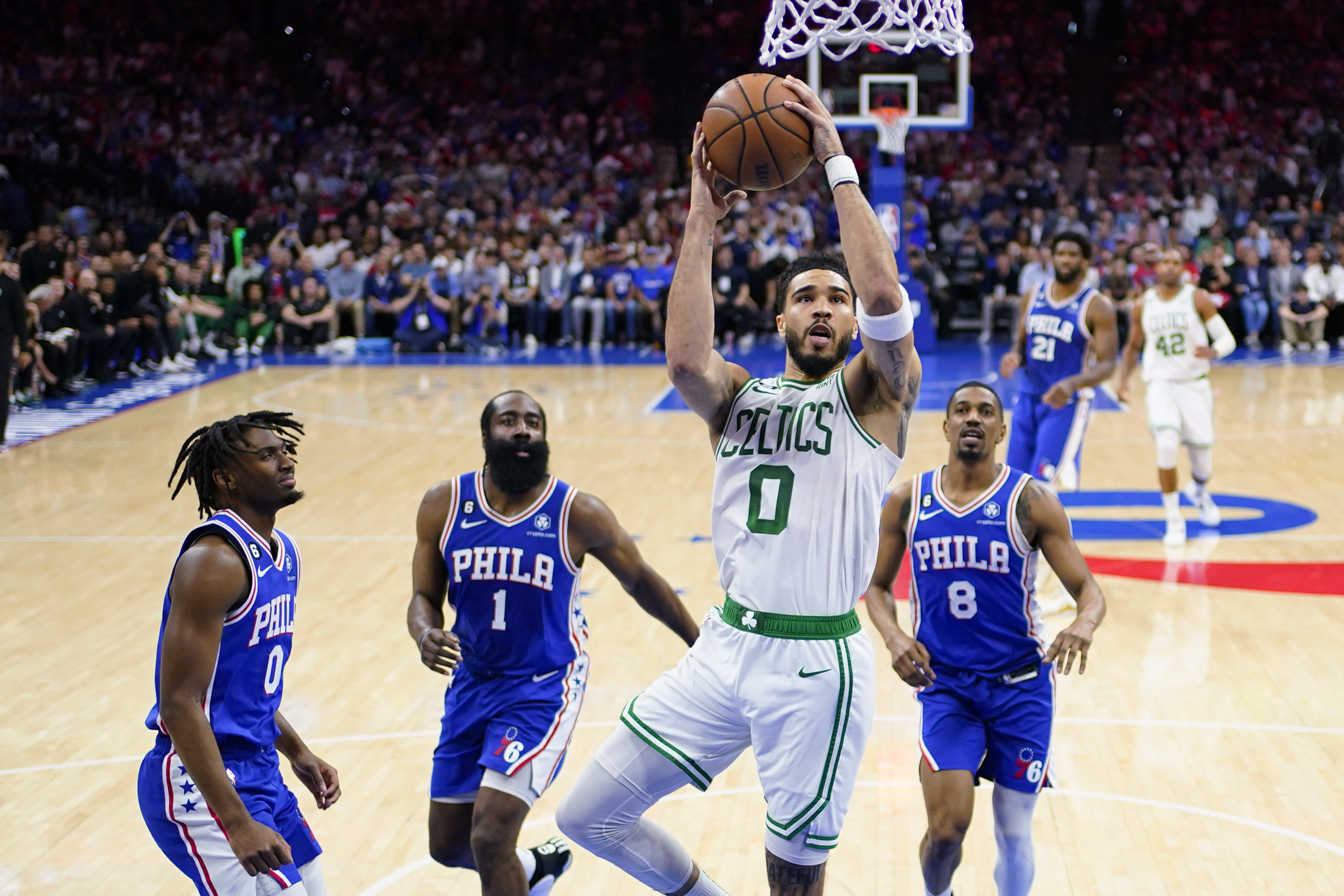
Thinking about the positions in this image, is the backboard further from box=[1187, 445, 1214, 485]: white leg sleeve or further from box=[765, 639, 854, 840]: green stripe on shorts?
box=[765, 639, 854, 840]: green stripe on shorts

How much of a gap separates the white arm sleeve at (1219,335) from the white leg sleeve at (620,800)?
22.0ft

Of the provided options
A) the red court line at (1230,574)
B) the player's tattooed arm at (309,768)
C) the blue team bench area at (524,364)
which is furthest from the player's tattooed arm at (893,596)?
the blue team bench area at (524,364)

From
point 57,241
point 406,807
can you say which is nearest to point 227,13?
point 57,241

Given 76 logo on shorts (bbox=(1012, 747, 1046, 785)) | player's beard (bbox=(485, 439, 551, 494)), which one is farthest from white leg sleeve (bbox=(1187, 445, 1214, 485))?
player's beard (bbox=(485, 439, 551, 494))

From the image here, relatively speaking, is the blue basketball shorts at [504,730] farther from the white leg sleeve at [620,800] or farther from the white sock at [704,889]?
the white sock at [704,889]

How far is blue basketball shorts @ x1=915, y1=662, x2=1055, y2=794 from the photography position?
429 centimetres

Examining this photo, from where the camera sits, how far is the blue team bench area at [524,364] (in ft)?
48.0

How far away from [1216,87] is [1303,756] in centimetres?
2264

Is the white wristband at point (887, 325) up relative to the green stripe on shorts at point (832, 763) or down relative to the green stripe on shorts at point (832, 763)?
up

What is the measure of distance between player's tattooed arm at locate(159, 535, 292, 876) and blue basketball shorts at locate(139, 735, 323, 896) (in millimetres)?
56

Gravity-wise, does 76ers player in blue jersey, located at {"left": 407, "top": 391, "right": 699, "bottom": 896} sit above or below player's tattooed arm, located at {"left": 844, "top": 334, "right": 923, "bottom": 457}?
below

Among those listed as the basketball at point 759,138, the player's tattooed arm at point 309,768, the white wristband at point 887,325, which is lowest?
the player's tattooed arm at point 309,768

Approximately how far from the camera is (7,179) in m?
21.7

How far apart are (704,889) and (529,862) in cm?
68
